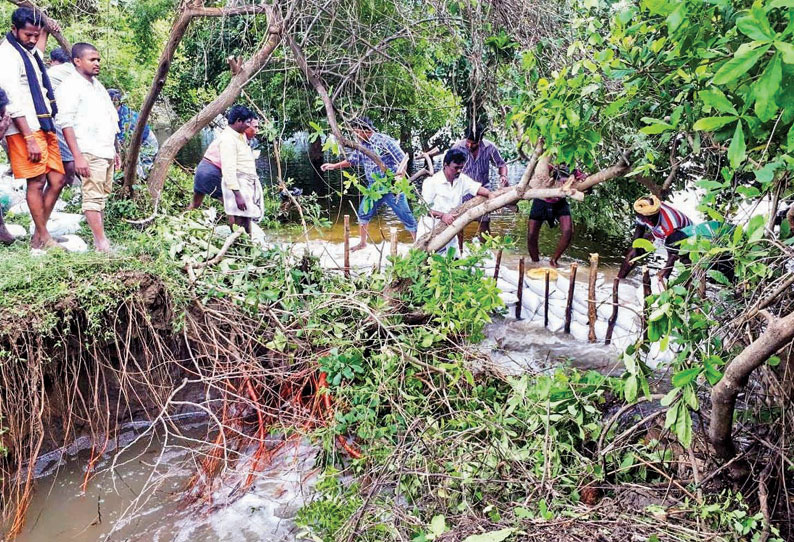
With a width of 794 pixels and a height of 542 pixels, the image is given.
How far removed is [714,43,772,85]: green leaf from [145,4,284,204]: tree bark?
12.4ft

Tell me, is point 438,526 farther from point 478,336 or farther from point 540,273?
point 540,273

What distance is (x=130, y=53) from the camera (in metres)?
10.9

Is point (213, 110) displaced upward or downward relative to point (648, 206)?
upward

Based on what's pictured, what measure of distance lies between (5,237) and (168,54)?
2.05 metres

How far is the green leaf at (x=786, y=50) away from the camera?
4.40 feet

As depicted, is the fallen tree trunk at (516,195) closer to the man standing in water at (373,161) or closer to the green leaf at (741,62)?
the man standing in water at (373,161)

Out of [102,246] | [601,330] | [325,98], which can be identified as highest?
[325,98]

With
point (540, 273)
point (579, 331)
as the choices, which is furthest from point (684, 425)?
point (540, 273)

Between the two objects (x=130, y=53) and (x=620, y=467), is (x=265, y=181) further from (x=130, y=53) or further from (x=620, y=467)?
(x=620, y=467)

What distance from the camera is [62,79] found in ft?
15.5

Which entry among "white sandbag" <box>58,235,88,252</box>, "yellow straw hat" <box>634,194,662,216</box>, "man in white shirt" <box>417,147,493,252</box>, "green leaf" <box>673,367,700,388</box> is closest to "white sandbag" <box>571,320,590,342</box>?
"yellow straw hat" <box>634,194,662,216</box>

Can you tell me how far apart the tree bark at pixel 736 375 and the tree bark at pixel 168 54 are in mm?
3773

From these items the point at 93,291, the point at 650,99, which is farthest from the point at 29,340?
the point at 650,99

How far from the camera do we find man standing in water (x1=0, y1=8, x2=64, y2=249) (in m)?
4.16
